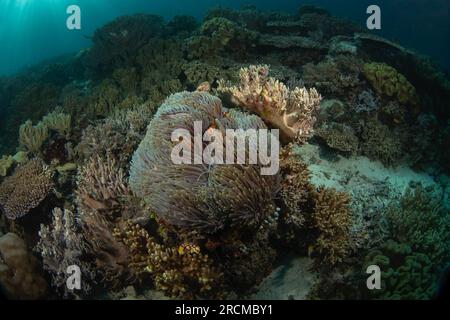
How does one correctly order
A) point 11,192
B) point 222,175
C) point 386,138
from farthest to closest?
point 386,138 < point 11,192 < point 222,175

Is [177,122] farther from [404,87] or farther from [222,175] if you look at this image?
[404,87]

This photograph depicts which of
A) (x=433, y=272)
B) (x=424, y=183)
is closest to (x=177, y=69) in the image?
(x=424, y=183)

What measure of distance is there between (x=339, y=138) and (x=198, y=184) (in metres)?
3.83

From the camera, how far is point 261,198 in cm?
404

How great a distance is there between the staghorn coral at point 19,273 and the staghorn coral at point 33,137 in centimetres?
224

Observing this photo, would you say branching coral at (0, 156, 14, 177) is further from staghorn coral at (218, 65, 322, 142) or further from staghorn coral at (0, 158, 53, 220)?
Result: staghorn coral at (218, 65, 322, 142)

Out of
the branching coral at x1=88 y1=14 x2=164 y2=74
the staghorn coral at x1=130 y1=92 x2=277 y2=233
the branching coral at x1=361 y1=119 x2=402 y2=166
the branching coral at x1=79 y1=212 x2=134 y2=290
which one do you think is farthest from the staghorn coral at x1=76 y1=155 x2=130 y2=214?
the branching coral at x1=88 y1=14 x2=164 y2=74

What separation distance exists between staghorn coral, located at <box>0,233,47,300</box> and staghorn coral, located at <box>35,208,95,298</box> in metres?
0.16

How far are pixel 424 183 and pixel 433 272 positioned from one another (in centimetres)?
325

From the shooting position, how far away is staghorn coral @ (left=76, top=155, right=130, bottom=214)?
4.91 m

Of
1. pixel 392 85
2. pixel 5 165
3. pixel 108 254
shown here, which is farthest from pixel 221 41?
pixel 108 254

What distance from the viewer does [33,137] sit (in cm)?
657

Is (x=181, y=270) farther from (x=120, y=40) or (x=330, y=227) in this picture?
(x=120, y=40)

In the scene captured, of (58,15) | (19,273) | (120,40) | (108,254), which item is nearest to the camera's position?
(19,273)
